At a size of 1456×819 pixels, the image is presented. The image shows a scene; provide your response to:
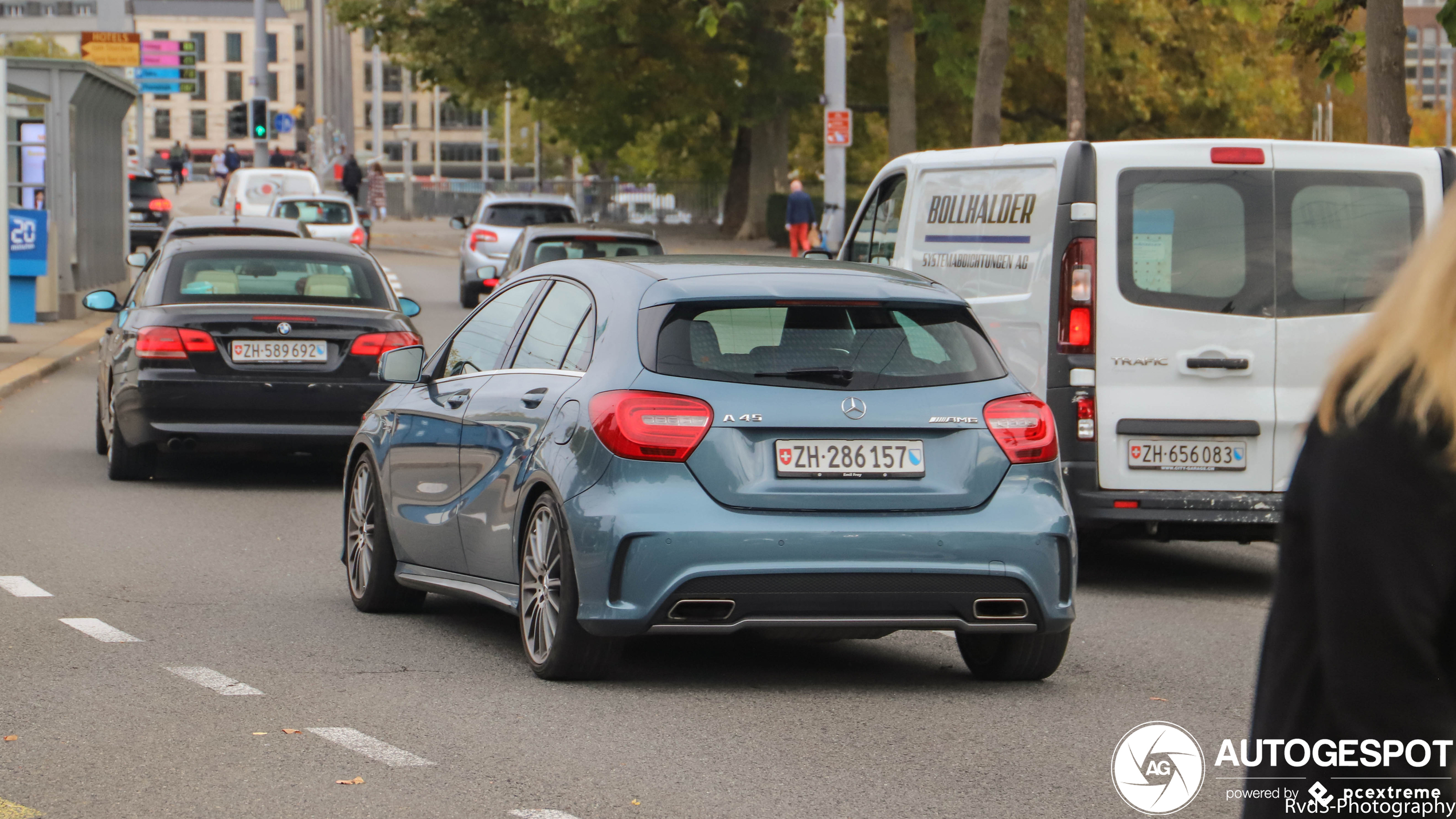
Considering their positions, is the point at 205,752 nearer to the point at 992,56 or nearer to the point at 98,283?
the point at 992,56

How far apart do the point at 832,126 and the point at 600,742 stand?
89.3 feet

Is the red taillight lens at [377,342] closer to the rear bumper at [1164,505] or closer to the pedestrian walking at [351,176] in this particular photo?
the rear bumper at [1164,505]

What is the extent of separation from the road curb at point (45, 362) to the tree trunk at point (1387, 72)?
11148mm

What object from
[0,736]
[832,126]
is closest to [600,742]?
Result: [0,736]

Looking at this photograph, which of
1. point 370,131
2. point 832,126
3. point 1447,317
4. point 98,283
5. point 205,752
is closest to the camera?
point 1447,317

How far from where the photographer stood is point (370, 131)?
168 metres

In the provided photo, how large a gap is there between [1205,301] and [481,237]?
78.7ft

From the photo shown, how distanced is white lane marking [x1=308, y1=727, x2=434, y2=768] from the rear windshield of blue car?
149cm

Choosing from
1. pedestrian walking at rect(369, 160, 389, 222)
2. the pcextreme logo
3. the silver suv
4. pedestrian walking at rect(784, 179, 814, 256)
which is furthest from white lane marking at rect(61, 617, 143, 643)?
pedestrian walking at rect(369, 160, 389, 222)

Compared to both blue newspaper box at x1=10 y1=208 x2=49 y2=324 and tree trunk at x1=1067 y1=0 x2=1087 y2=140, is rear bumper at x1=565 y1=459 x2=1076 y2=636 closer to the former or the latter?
blue newspaper box at x1=10 y1=208 x2=49 y2=324

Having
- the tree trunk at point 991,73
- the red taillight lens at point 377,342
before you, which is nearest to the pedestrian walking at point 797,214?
the tree trunk at point 991,73

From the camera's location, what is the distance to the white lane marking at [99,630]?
7.58 metres

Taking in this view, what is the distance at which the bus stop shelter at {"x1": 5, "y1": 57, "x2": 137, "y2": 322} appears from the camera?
2609 centimetres

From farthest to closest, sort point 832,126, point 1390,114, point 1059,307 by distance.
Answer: point 832,126, point 1390,114, point 1059,307
